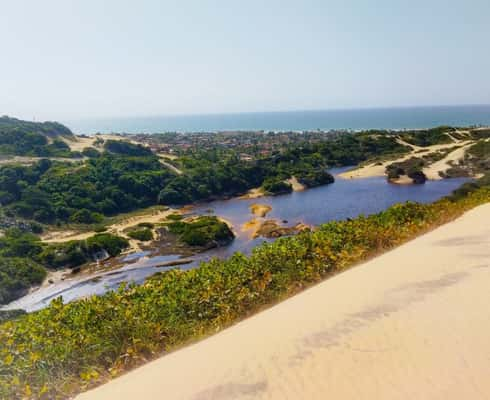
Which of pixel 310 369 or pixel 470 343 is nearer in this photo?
pixel 310 369

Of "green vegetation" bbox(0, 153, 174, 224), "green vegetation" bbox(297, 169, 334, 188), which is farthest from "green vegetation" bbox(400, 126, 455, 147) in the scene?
"green vegetation" bbox(0, 153, 174, 224)

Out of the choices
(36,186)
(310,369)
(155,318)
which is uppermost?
(310,369)

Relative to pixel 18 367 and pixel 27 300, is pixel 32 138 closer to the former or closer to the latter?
pixel 27 300

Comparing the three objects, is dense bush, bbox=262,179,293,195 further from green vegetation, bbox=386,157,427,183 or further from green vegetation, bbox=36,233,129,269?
green vegetation, bbox=36,233,129,269

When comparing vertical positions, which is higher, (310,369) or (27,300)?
(310,369)

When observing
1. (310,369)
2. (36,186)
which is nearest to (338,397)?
(310,369)

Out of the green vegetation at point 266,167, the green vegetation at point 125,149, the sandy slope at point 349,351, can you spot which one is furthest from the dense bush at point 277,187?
the sandy slope at point 349,351
